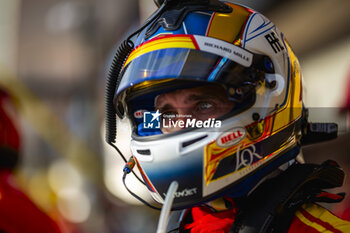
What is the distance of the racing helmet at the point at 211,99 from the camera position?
1228 mm

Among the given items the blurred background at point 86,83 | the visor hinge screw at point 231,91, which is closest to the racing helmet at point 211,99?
the visor hinge screw at point 231,91

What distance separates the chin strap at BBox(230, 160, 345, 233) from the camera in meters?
1.19

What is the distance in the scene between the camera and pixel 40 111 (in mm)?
7340

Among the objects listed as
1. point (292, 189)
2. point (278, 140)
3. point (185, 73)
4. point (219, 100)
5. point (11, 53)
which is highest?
point (185, 73)

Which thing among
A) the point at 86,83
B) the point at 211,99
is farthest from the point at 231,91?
the point at 86,83

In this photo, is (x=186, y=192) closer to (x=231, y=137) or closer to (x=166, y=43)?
(x=231, y=137)

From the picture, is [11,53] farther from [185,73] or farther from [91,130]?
[185,73]

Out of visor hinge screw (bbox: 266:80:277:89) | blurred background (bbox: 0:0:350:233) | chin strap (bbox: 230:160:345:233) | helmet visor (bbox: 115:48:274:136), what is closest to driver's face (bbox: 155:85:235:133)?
helmet visor (bbox: 115:48:274:136)

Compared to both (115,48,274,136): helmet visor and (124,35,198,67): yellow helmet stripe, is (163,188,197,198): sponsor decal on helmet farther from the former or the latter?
(124,35,198,67): yellow helmet stripe

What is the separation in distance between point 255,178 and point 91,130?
519cm

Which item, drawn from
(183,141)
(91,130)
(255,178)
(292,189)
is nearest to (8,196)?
(183,141)

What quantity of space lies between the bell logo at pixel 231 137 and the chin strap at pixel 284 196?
0.19 metres

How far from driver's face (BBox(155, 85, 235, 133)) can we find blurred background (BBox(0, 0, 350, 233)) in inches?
37.8

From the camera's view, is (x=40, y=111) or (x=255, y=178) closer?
(x=255, y=178)
